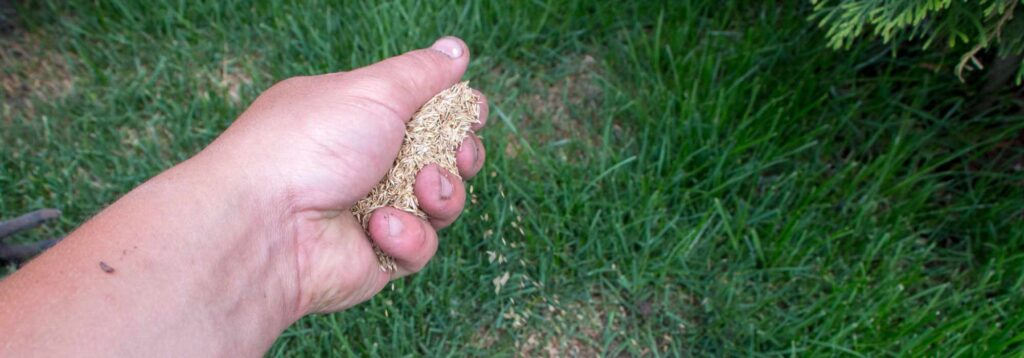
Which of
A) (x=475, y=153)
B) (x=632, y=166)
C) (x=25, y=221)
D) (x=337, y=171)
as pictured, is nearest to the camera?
(x=337, y=171)

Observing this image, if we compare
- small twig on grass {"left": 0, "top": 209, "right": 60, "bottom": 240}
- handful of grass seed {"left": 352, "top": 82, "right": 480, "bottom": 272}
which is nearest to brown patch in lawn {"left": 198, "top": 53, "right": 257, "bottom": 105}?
small twig on grass {"left": 0, "top": 209, "right": 60, "bottom": 240}

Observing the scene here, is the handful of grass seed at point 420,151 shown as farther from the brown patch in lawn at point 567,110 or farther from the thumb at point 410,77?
the brown patch in lawn at point 567,110

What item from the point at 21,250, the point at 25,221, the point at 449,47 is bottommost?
the point at 21,250

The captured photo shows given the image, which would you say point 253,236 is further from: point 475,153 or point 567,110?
point 567,110

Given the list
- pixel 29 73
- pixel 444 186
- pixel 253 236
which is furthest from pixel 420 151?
pixel 29 73

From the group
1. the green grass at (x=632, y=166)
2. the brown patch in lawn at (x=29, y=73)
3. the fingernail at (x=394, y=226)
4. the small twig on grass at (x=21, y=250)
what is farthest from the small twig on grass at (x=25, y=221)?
the fingernail at (x=394, y=226)

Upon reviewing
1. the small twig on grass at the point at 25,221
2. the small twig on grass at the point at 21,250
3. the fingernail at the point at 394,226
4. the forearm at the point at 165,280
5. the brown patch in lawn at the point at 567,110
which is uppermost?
the forearm at the point at 165,280

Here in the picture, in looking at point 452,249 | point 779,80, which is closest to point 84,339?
point 452,249
